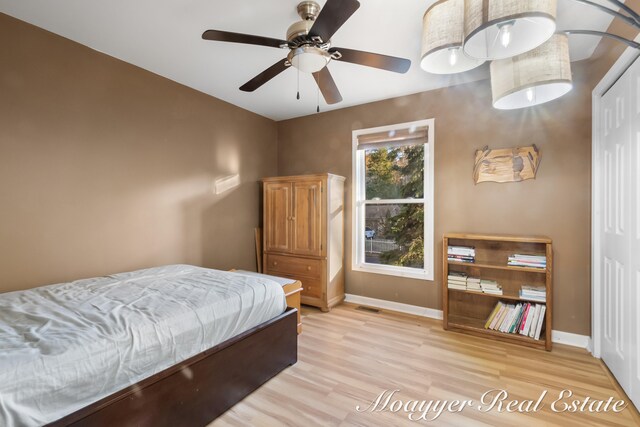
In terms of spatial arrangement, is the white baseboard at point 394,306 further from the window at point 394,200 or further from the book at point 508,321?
the book at point 508,321

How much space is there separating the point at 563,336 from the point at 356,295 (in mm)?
2111

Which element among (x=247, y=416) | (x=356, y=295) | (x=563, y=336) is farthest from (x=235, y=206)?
(x=563, y=336)

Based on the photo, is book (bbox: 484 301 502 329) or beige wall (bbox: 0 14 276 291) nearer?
beige wall (bbox: 0 14 276 291)

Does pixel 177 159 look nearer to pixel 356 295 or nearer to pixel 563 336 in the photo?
pixel 356 295

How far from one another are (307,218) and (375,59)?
2103 millimetres

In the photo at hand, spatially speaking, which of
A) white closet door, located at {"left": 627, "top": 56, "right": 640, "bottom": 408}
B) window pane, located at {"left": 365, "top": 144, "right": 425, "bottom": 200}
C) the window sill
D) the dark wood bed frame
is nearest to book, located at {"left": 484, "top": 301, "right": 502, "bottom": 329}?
the window sill

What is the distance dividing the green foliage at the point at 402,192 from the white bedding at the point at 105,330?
1.86 m

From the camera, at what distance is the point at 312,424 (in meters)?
1.76

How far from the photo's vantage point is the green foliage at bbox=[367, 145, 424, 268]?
3.57 m

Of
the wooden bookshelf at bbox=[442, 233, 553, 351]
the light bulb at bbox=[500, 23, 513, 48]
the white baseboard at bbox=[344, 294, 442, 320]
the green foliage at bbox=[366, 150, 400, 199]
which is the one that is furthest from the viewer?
the green foliage at bbox=[366, 150, 400, 199]

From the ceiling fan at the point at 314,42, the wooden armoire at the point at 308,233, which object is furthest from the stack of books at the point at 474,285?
the ceiling fan at the point at 314,42

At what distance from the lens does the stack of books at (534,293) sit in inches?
107

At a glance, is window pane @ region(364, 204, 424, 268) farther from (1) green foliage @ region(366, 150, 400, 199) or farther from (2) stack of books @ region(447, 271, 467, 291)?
(2) stack of books @ region(447, 271, 467, 291)

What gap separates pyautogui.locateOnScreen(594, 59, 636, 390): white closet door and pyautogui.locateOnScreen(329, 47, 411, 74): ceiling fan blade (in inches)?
58.2
